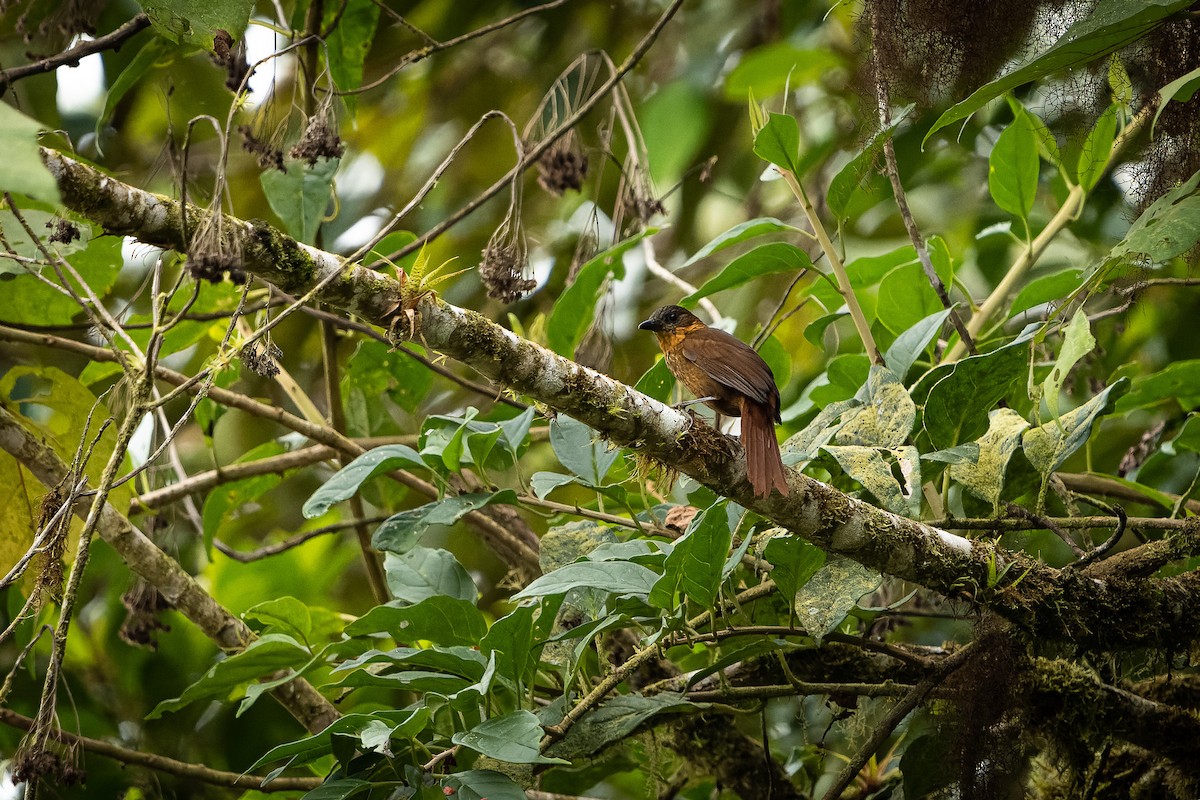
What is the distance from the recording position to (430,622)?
6.85 feet

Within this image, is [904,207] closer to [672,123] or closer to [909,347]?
[909,347]

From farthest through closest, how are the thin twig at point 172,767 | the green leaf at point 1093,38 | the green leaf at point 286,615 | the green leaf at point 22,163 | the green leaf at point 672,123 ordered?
the green leaf at point 672,123 → the thin twig at point 172,767 → the green leaf at point 286,615 → the green leaf at point 1093,38 → the green leaf at point 22,163

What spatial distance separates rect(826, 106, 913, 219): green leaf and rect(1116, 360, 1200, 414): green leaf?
3.18ft

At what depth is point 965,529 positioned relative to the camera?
2301mm

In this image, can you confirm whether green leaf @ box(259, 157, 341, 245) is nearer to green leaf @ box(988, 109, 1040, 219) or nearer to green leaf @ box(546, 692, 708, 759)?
green leaf @ box(546, 692, 708, 759)

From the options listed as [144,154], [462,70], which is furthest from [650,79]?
[144,154]

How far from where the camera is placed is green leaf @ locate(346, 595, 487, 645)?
203 centimetres

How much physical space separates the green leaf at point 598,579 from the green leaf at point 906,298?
1242 mm

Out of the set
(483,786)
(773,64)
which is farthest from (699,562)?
(773,64)

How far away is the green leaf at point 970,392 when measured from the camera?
2.16 metres

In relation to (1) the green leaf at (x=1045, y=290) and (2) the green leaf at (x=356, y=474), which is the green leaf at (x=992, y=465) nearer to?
(1) the green leaf at (x=1045, y=290)

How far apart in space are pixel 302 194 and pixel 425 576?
1056 millimetres

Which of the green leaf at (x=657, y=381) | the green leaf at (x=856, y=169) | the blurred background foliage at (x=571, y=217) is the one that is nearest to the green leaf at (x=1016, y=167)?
the blurred background foliage at (x=571, y=217)

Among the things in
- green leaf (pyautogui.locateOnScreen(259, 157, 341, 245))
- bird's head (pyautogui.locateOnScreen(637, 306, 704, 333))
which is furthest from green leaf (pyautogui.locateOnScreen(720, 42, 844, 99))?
green leaf (pyautogui.locateOnScreen(259, 157, 341, 245))
